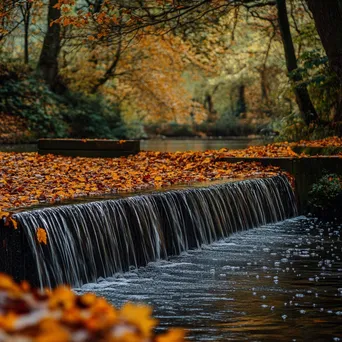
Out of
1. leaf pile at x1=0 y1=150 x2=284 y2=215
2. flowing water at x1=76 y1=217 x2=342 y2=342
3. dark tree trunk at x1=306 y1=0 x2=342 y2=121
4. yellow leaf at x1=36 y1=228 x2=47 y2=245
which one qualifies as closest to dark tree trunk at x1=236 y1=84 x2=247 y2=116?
leaf pile at x1=0 y1=150 x2=284 y2=215

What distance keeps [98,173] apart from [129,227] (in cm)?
439

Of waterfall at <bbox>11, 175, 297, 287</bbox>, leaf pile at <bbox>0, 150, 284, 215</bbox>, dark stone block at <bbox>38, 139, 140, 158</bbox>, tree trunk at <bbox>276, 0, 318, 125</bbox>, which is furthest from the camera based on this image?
tree trunk at <bbox>276, 0, 318, 125</bbox>

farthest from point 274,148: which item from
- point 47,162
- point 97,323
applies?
point 97,323

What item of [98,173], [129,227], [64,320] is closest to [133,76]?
[98,173]

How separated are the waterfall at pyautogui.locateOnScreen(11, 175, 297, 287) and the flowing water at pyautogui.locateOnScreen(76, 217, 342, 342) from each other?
0.77ft

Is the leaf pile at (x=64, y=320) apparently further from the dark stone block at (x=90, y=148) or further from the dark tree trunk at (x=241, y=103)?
the dark tree trunk at (x=241, y=103)

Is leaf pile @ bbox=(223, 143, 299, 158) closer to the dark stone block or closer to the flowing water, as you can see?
the dark stone block

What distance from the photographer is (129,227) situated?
1038 cm

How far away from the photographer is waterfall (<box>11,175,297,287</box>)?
8.72m

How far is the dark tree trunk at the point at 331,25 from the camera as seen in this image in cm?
1755

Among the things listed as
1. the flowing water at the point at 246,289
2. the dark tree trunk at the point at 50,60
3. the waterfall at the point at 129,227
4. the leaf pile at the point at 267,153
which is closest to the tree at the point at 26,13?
the dark tree trunk at the point at 50,60

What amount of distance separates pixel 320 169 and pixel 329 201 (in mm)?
805

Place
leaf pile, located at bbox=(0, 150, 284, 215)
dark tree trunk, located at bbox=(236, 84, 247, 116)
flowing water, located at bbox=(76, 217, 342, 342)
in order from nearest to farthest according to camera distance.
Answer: flowing water, located at bbox=(76, 217, 342, 342) < leaf pile, located at bbox=(0, 150, 284, 215) < dark tree trunk, located at bbox=(236, 84, 247, 116)

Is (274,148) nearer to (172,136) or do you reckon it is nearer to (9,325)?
(9,325)
